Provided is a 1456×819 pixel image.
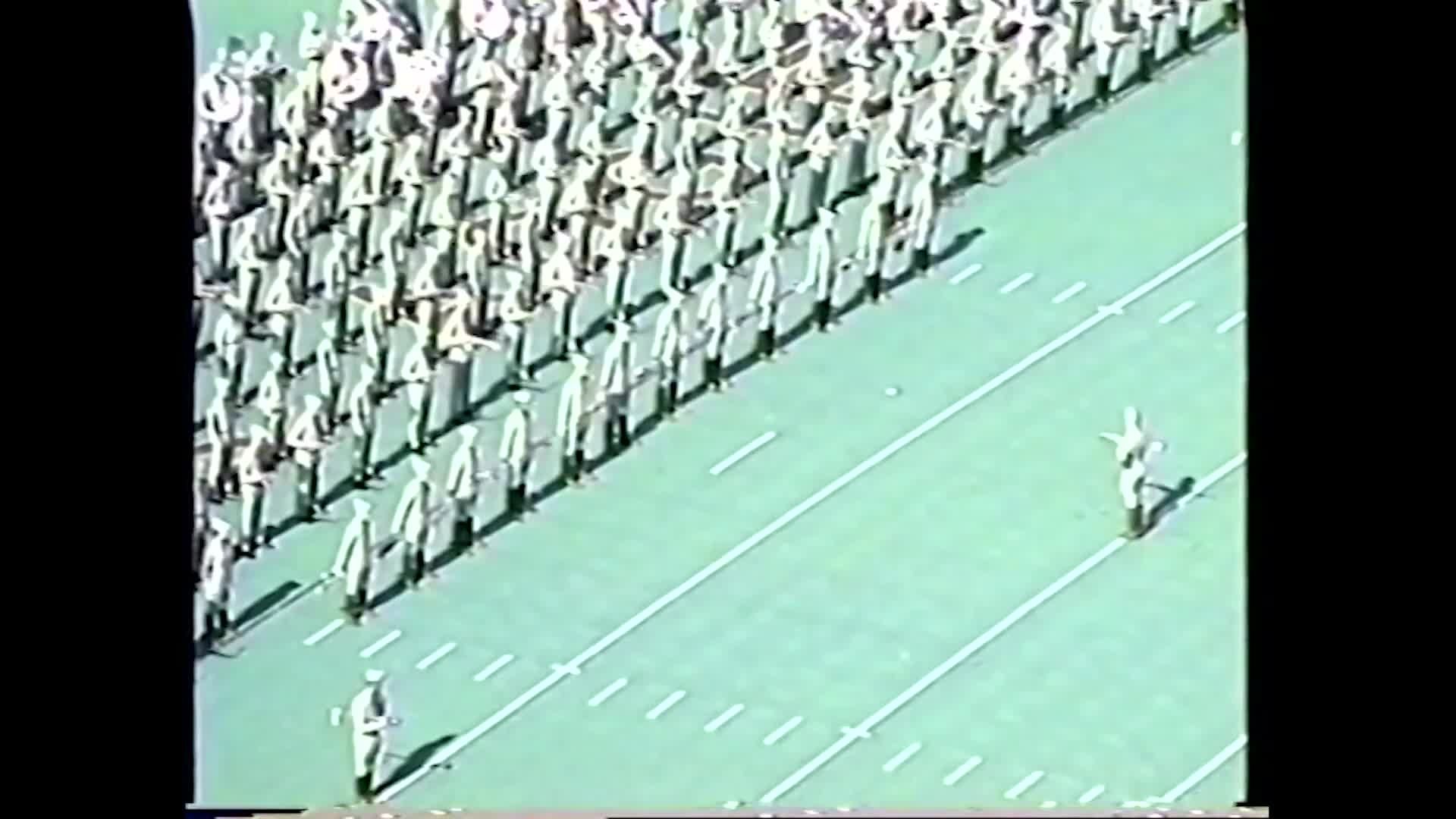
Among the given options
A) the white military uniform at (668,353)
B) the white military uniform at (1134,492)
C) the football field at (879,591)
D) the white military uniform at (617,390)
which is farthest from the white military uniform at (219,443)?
the white military uniform at (1134,492)

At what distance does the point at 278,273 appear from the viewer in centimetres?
860

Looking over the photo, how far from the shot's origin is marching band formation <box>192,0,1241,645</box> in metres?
8.50

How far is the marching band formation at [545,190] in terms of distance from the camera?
8500 millimetres

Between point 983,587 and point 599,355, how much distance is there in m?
0.85

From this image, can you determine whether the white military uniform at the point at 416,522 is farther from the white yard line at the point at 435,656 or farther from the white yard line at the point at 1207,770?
the white yard line at the point at 1207,770

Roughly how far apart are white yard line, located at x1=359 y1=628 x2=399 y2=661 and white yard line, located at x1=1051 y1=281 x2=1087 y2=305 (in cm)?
140

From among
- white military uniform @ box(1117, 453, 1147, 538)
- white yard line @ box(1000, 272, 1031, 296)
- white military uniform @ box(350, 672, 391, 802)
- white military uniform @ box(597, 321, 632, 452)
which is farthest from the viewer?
white yard line @ box(1000, 272, 1031, 296)

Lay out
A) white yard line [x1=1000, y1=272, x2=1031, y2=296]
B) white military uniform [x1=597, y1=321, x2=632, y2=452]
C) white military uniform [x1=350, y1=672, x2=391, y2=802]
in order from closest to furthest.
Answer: white military uniform [x1=350, y1=672, x2=391, y2=802] → white military uniform [x1=597, y1=321, x2=632, y2=452] → white yard line [x1=1000, y1=272, x2=1031, y2=296]

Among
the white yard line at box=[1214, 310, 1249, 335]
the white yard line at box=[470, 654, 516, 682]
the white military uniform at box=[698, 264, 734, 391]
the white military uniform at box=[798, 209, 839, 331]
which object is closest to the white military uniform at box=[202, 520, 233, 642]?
the white yard line at box=[470, 654, 516, 682]

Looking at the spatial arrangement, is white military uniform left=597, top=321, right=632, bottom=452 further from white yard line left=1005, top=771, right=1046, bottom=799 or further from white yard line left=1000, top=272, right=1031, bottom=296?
white yard line left=1005, top=771, right=1046, bottom=799

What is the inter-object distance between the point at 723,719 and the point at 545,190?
3.64 feet

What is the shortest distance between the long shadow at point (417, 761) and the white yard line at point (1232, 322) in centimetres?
162
